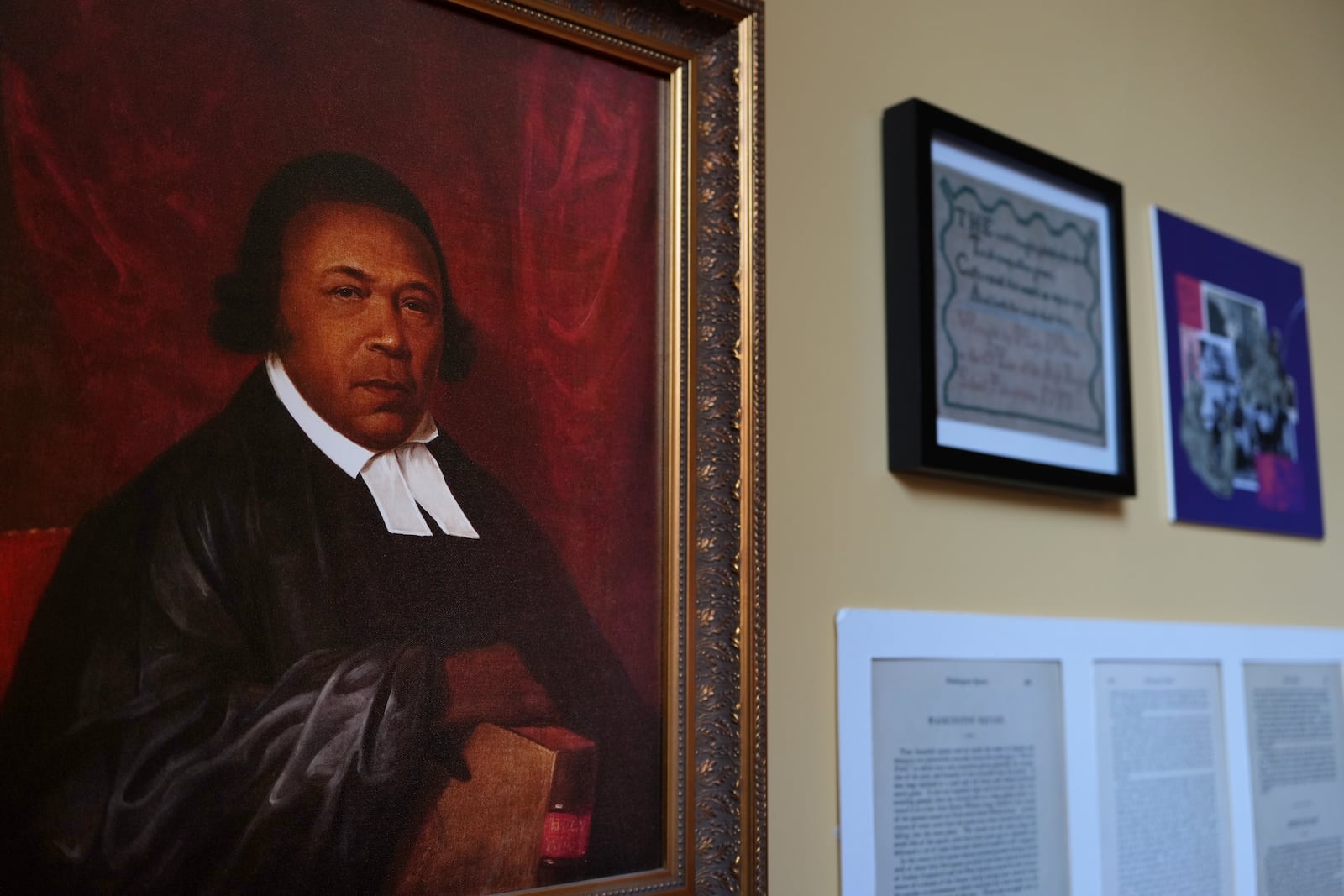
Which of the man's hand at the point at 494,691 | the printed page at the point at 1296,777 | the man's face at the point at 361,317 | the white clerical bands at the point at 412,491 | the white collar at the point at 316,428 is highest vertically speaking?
the man's face at the point at 361,317

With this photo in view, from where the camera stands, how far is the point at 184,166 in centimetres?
79

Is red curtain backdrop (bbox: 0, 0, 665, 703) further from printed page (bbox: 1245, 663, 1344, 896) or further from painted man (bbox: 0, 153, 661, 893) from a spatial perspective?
printed page (bbox: 1245, 663, 1344, 896)

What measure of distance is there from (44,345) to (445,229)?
0.97 feet

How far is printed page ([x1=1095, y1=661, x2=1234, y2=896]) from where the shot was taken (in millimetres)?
1332

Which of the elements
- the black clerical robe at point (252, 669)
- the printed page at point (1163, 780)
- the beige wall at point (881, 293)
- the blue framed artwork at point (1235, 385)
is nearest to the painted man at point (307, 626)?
the black clerical robe at point (252, 669)

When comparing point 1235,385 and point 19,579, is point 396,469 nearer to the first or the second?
point 19,579

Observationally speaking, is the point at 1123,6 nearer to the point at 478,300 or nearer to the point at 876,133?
the point at 876,133

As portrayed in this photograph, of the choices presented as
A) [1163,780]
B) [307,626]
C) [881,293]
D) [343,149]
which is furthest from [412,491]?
[1163,780]

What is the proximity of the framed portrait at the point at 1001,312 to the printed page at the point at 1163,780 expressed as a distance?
26 cm

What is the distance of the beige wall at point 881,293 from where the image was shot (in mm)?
1089

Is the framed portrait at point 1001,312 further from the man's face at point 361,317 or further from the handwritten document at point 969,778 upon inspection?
the man's face at point 361,317

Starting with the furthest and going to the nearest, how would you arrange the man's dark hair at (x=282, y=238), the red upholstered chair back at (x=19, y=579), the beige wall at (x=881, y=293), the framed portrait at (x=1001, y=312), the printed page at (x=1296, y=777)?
the printed page at (x=1296, y=777) < the framed portrait at (x=1001, y=312) < the beige wall at (x=881, y=293) < the man's dark hair at (x=282, y=238) < the red upholstered chair back at (x=19, y=579)

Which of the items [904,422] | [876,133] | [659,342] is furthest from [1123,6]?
[659,342]

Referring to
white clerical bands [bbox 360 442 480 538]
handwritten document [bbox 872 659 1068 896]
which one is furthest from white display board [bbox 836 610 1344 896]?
white clerical bands [bbox 360 442 480 538]
